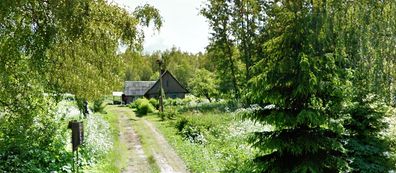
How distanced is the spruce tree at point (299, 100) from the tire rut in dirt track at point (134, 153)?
651 cm

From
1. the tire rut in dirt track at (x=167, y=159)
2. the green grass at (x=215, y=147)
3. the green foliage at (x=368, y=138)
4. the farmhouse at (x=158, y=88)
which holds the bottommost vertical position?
the tire rut in dirt track at (x=167, y=159)

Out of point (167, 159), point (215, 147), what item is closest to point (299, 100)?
point (215, 147)

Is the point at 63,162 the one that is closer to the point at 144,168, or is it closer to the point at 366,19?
the point at 144,168

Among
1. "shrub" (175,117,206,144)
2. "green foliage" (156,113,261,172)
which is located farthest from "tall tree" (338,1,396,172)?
"shrub" (175,117,206,144)

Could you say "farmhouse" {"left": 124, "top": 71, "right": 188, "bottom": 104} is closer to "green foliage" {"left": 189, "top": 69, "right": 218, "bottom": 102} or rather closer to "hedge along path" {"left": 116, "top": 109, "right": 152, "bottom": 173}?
"green foliage" {"left": 189, "top": 69, "right": 218, "bottom": 102}

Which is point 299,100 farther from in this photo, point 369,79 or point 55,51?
point 55,51

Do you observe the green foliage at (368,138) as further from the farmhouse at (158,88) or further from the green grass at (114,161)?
the farmhouse at (158,88)

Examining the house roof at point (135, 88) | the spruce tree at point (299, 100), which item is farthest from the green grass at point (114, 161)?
the house roof at point (135, 88)

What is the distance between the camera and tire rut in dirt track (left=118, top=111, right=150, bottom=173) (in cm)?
1345

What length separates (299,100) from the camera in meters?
7.74

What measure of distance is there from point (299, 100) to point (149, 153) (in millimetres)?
9841

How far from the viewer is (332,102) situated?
25.1 feet

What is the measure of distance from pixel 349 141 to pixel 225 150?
5369mm

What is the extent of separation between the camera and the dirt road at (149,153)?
44.1 feet
